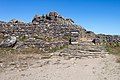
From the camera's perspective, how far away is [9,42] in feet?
79.9

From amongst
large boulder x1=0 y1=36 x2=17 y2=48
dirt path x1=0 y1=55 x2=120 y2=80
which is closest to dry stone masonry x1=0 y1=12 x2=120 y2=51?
large boulder x1=0 y1=36 x2=17 y2=48

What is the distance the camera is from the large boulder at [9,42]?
78.6 feet

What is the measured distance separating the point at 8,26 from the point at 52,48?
8.24m

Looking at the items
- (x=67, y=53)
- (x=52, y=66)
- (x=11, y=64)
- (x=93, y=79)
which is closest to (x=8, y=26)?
(x=67, y=53)

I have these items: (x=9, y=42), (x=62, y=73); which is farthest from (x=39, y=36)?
(x=62, y=73)

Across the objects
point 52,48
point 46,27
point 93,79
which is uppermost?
point 46,27

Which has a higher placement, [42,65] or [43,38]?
[43,38]

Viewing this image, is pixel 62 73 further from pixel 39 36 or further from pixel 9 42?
pixel 39 36

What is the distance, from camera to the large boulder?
23952 mm

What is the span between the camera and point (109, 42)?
1213 inches

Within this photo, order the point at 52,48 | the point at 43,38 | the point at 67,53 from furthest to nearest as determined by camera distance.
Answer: the point at 43,38
the point at 52,48
the point at 67,53

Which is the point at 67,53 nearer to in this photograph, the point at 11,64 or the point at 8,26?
the point at 11,64

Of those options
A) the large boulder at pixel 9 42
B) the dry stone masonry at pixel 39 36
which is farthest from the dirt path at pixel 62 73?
the large boulder at pixel 9 42

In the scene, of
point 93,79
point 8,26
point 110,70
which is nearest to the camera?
point 93,79
